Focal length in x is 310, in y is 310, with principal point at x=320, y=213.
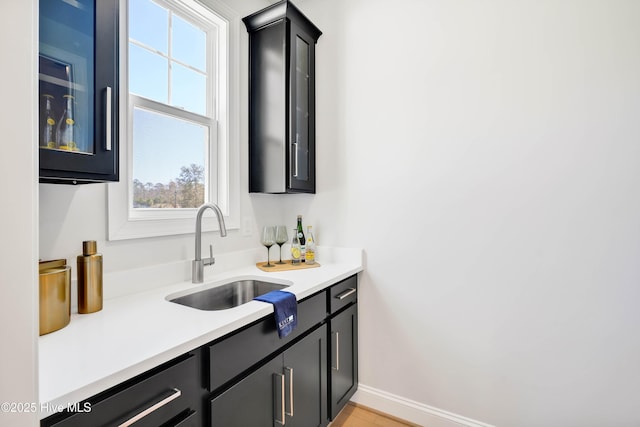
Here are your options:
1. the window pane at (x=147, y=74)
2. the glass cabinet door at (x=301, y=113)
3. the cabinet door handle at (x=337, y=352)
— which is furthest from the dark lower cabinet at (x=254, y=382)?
the window pane at (x=147, y=74)

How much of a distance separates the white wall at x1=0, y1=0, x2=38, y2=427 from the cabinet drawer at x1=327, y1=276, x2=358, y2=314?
4.38 ft

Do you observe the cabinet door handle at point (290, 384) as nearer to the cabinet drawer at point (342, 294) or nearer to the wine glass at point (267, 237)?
the cabinet drawer at point (342, 294)

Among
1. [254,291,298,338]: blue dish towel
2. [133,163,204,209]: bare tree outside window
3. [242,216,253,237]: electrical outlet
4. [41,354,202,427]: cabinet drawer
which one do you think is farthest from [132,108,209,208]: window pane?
[41,354,202,427]: cabinet drawer

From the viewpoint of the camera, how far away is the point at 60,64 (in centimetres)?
95

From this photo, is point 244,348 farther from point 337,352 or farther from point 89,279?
point 337,352

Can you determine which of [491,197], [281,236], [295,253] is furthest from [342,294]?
[491,197]

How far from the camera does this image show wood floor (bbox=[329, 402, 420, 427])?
6.18ft

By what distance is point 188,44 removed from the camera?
5.98 ft

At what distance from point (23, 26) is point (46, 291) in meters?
0.81

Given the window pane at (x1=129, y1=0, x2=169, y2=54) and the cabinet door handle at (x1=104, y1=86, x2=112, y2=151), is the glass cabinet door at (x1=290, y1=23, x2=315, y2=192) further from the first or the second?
the cabinet door handle at (x1=104, y1=86, x2=112, y2=151)

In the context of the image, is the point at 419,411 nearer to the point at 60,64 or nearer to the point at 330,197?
the point at 330,197

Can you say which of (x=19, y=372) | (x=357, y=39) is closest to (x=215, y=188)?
(x=357, y=39)

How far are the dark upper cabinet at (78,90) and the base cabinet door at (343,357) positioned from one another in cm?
135

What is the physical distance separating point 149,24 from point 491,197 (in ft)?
6.69
